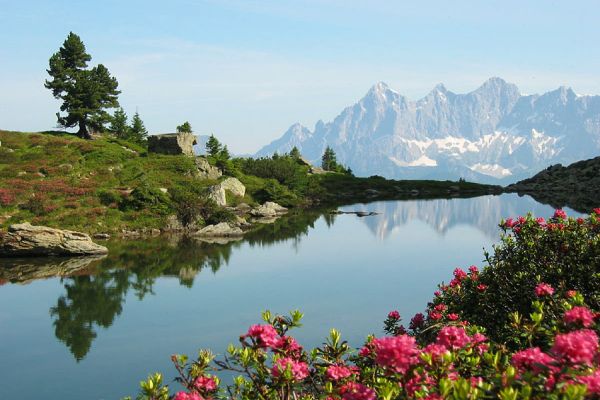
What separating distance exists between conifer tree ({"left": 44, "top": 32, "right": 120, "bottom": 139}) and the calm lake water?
38635mm

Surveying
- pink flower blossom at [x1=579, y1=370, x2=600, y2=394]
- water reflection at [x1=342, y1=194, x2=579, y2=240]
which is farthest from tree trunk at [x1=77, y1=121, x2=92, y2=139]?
pink flower blossom at [x1=579, y1=370, x2=600, y2=394]

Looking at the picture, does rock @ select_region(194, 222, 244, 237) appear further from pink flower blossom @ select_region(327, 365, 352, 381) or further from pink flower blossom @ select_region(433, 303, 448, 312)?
pink flower blossom @ select_region(327, 365, 352, 381)

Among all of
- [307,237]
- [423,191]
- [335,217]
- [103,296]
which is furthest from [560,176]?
[103,296]

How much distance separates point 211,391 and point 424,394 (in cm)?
336

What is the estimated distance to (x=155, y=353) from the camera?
18578 mm

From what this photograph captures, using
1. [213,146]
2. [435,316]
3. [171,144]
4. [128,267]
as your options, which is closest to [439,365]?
[435,316]

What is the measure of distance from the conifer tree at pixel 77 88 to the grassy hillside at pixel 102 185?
3.04 meters

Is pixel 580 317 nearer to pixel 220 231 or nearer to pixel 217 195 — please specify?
pixel 220 231

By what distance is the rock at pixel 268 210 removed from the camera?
6494cm

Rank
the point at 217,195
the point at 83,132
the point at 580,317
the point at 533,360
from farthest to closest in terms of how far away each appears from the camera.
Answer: the point at 83,132, the point at 217,195, the point at 580,317, the point at 533,360

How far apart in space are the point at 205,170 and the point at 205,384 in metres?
65.9

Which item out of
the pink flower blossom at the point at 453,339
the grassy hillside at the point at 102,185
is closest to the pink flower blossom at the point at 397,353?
the pink flower blossom at the point at 453,339

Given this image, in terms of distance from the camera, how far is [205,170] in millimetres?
71500

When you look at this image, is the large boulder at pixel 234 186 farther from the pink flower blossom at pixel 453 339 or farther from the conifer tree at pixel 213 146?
the pink flower blossom at pixel 453 339
